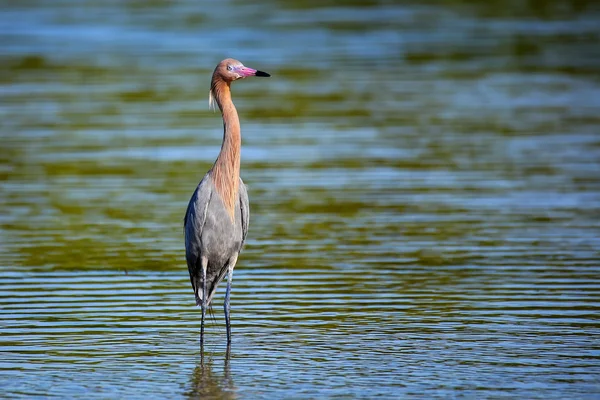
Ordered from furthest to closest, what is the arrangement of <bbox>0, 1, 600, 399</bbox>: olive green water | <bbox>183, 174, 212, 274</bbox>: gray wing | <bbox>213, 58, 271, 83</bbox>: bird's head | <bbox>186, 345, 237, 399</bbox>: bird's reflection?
<bbox>213, 58, 271, 83</bbox>: bird's head → <bbox>183, 174, 212, 274</bbox>: gray wing → <bbox>0, 1, 600, 399</bbox>: olive green water → <bbox>186, 345, 237, 399</bbox>: bird's reflection

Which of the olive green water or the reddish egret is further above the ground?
the reddish egret

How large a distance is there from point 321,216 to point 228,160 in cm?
452

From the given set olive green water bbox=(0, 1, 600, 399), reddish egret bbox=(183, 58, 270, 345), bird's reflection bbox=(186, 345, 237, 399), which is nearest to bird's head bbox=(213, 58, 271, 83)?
reddish egret bbox=(183, 58, 270, 345)

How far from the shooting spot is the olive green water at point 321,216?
30.6 ft

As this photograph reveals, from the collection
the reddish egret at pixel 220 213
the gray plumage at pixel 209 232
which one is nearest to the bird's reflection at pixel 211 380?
the reddish egret at pixel 220 213

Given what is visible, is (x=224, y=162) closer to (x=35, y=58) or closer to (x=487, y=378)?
(x=487, y=378)

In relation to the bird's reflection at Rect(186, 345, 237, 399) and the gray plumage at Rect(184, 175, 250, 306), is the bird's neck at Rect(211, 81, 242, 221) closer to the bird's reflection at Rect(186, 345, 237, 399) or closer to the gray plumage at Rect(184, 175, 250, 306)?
the gray plumage at Rect(184, 175, 250, 306)

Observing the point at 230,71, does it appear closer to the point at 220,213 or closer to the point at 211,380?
the point at 220,213

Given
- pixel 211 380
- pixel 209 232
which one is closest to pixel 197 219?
pixel 209 232

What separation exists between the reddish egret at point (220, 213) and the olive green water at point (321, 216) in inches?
19.5

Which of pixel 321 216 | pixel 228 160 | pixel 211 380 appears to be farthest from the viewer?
pixel 321 216

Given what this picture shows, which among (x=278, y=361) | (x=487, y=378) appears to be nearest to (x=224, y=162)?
(x=278, y=361)

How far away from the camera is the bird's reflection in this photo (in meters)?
8.69

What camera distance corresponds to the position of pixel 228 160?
1077cm
